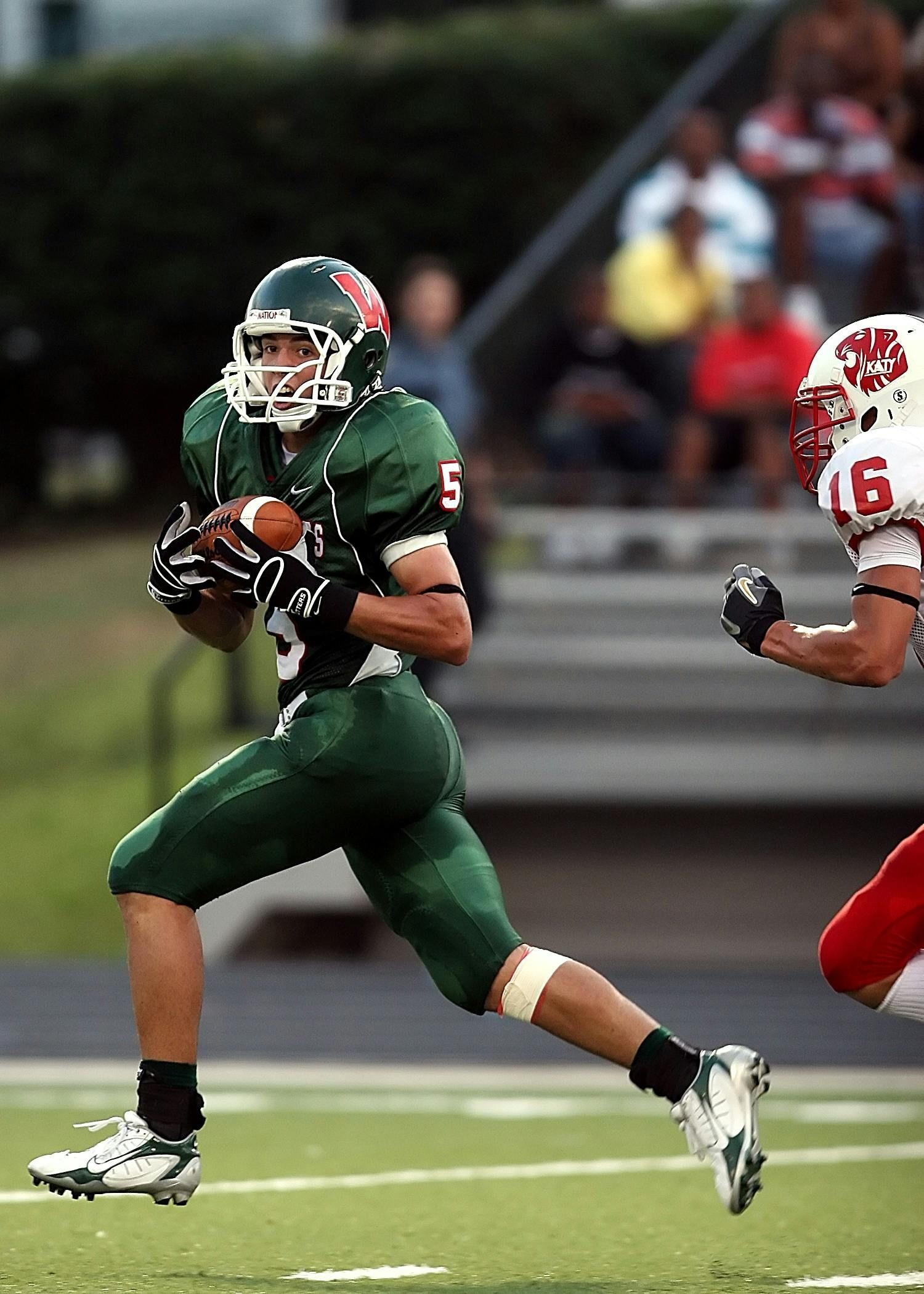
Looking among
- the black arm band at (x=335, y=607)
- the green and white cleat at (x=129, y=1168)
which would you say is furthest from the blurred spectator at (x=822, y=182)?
the green and white cleat at (x=129, y=1168)

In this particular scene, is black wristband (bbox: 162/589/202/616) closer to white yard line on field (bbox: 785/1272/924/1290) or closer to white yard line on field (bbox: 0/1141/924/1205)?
white yard line on field (bbox: 0/1141/924/1205)

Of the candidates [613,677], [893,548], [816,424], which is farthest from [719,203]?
[893,548]

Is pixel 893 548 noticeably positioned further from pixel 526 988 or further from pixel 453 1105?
pixel 453 1105

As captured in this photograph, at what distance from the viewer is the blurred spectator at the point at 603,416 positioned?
31.4 feet

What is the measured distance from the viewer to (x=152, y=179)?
14.4m

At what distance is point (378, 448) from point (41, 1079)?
11.4ft

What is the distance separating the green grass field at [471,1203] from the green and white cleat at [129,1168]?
148 millimetres

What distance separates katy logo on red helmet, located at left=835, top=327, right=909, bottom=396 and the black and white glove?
1161 millimetres

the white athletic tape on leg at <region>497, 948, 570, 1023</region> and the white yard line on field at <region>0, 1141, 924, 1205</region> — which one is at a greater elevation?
the white athletic tape on leg at <region>497, 948, 570, 1023</region>

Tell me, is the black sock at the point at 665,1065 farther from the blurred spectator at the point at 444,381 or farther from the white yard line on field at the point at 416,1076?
the blurred spectator at the point at 444,381

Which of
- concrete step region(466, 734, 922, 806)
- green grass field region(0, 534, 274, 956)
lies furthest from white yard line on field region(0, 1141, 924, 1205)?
green grass field region(0, 534, 274, 956)

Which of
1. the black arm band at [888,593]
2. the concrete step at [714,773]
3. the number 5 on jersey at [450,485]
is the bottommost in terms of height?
the black arm band at [888,593]

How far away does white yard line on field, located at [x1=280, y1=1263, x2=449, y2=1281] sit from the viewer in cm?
371

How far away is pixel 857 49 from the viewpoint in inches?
399
